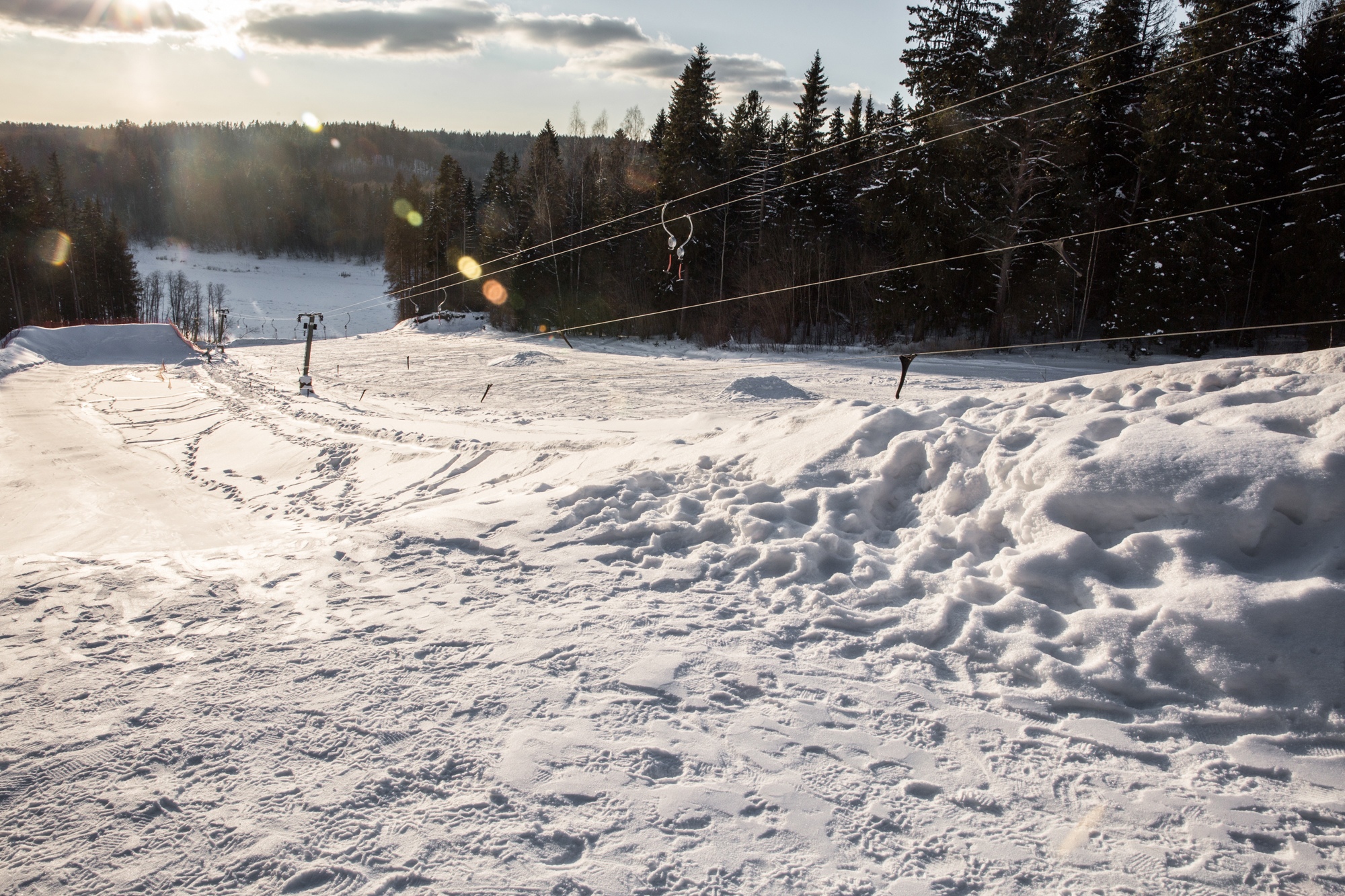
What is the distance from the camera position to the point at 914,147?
2173 cm

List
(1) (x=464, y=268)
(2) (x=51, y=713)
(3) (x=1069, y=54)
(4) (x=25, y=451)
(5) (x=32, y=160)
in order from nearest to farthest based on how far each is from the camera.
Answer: (2) (x=51, y=713), (4) (x=25, y=451), (3) (x=1069, y=54), (1) (x=464, y=268), (5) (x=32, y=160)

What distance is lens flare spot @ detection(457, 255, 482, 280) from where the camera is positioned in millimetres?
50062

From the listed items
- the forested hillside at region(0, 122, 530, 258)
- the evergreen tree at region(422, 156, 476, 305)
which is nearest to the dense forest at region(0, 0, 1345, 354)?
the evergreen tree at region(422, 156, 476, 305)

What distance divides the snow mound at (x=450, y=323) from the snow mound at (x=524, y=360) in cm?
1981

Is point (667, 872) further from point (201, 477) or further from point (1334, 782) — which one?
point (201, 477)

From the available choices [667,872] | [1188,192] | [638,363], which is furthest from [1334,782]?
[1188,192]

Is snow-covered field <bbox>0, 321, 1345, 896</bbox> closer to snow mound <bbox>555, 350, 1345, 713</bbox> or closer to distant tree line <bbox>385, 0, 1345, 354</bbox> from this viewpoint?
snow mound <bbox>555, 350, 1345, 713</bbox>

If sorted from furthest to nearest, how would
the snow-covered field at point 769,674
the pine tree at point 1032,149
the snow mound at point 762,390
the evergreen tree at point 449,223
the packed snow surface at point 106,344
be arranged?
the evergreen tree at point 449,223, the packed snow surface at point 106,344, the pine tree at point 1032,149, the snow mound at point 762,390, the snow-covered field at point 769,674

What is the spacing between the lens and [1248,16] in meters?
23.2

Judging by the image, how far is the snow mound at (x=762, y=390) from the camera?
16.7 m

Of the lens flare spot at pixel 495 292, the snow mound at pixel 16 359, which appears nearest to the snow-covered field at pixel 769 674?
the snow mound at pixel 16 359

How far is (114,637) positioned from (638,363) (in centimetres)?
2287

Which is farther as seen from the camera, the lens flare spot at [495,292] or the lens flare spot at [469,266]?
the lens flare spot at [469,266]

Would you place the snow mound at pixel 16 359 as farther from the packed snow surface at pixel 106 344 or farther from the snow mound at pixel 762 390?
the snow mound at pixel 762 390
